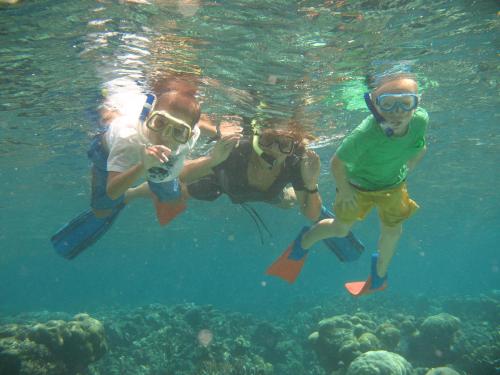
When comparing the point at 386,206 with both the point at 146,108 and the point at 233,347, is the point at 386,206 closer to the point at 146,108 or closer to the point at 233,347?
the point at 146,108

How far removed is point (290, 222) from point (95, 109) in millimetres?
41384

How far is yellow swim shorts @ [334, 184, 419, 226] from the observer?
7.14 m

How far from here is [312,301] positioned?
1205 inches

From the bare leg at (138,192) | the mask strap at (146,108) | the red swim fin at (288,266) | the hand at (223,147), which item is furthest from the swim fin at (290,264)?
the mask strap at (146,108)

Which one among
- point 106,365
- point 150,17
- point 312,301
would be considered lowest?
point 312,301

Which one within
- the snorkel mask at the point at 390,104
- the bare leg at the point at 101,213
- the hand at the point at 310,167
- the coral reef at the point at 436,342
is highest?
the snorkel mask at the point at 390,104

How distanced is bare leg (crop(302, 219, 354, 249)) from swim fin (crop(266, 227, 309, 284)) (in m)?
0.34

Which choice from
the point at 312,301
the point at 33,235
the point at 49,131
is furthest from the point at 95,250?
the point at 49,131

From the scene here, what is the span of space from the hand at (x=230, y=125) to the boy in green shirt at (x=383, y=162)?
21.9 feet

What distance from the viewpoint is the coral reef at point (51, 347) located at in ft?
28.2

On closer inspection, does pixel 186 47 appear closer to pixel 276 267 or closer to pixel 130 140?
pixel 130 140

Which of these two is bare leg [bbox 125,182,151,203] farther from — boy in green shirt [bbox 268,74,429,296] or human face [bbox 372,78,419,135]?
human face [bbox 372,78,419,135]

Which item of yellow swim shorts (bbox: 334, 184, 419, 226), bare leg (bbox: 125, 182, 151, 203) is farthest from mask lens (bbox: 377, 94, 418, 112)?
bare leg (bbox: 125, 182, 151, 203)

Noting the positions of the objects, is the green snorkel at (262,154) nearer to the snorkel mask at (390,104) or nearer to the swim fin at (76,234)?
the snorkel mask at (390,104)
